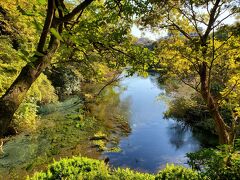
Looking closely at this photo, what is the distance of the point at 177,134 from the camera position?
68.4 feet

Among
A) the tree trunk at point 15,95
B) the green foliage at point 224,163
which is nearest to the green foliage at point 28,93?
the green foliage at point 224,163

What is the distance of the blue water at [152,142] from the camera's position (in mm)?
16375

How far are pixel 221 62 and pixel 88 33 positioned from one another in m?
7.43

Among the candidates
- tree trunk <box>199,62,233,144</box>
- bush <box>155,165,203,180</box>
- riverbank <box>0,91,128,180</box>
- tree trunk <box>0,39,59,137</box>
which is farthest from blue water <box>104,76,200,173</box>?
tree trunk <box>0,39,59,137</box>

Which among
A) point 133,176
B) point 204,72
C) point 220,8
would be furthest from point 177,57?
point 133,176

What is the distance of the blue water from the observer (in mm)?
16375

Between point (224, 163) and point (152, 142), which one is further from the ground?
point (152, 142)

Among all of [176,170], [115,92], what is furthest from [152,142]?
[176,170]

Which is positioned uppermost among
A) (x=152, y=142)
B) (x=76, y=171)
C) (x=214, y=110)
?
(x=214, y=110)

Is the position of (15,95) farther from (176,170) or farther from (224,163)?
(176,170)

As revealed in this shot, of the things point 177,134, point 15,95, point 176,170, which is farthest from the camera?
point 177,134

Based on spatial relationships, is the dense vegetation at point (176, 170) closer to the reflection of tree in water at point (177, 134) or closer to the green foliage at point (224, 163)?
the green foliage at point (224, 163)

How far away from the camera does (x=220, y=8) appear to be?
9734 millimetres

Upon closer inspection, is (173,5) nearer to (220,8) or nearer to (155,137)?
(220,8)
